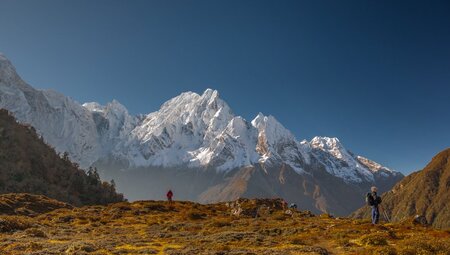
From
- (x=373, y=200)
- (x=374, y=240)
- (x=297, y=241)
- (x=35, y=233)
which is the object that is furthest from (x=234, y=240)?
(x=373, y=200)

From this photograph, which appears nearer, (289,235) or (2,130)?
(289,235)

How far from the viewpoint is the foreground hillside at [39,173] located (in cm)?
11006

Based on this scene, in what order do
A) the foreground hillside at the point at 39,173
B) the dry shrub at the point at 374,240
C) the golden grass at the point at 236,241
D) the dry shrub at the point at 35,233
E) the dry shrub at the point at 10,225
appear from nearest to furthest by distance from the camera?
the golden grass at the point at 236,241
the dry shrub at the point at 374,240
the dry shrub at the point at 35,233
the dry shrub at the point at 10,225
the foreground hillside at the point at 39,173

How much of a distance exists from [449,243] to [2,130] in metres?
A: 130

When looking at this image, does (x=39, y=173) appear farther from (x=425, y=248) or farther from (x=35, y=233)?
(x=425, y=248)

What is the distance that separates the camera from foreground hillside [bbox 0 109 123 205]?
110 metres

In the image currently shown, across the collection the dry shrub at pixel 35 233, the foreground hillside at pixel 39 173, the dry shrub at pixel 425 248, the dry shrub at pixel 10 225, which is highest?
the foreground hillside at pixel 39 173

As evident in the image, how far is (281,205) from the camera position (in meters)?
70.8

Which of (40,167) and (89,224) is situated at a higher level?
(40,167)

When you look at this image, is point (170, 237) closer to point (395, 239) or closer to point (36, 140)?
point (395, 239)

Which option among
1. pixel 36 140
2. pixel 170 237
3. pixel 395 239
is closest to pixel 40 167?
pixel 36 140

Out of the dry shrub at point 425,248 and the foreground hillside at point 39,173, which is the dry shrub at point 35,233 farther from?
the foreground hillside at point 39,173

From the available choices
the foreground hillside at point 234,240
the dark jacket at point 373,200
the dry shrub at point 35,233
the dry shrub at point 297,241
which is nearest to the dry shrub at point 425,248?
the foreground hillside at point 234,240

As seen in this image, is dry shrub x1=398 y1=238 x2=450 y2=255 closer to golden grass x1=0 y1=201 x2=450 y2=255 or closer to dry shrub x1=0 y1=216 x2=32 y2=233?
golden grass x1=0 y1=201 x2=450 y2=255
